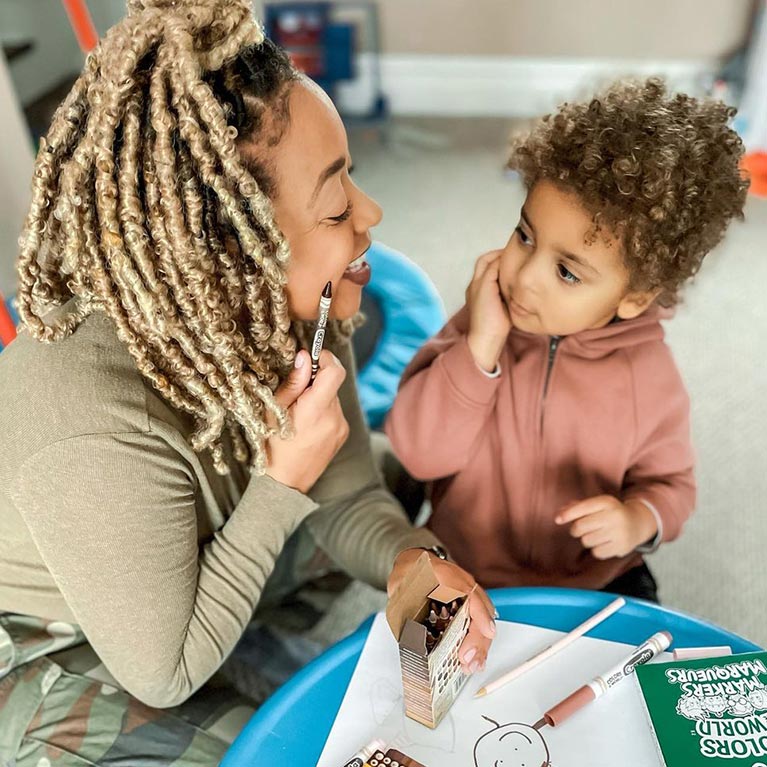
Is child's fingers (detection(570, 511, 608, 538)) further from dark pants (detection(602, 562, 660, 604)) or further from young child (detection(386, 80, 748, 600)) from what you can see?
dark pants (detection(602, 562, 660, 604))

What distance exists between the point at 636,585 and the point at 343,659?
1.60 ft

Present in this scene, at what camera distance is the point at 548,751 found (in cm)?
72

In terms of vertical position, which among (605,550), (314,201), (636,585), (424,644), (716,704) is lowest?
(636,585)

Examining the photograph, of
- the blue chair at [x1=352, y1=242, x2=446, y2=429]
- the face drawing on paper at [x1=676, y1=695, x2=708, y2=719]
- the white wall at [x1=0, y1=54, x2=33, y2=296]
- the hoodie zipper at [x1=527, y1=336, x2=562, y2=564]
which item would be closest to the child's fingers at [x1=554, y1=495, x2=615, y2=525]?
the hoodie zipper at [x1=527, y1=336, x2=562, y2=564]

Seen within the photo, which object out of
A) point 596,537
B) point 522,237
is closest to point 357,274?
point 522,237

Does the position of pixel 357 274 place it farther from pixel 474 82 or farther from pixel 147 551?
pixel 474 82

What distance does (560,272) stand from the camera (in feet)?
3.04

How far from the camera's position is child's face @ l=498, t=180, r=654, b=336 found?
90 centimetres

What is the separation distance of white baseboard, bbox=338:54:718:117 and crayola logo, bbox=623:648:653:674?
2.51 m

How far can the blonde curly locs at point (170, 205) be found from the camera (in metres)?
0.68

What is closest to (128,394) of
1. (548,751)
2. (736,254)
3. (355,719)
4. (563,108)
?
(355,719)

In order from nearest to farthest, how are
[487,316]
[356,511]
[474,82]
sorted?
1. [487,316]
2. [356,511]
3. [474,82]

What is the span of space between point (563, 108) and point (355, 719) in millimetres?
745

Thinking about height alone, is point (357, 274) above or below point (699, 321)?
above
